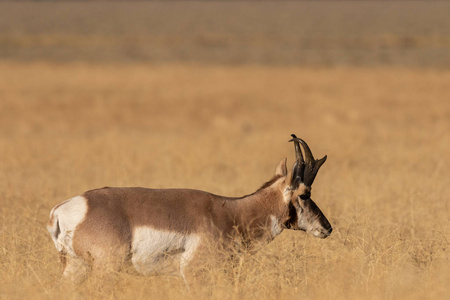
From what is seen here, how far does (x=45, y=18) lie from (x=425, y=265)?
210ft

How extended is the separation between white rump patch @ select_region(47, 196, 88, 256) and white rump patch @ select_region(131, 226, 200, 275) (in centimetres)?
44

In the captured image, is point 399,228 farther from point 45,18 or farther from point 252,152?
point 45,18

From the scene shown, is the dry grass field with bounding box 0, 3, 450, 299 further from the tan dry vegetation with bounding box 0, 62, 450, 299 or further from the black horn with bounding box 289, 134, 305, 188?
the black horn with bounding box 289, 134, 305, 188

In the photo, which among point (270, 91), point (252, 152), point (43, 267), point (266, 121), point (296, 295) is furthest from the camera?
point (270, 91)

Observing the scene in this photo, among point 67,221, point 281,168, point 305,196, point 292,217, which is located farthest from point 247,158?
point 67,221

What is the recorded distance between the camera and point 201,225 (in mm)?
6102

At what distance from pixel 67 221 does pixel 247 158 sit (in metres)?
8.73

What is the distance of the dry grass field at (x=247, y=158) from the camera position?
20.3ft

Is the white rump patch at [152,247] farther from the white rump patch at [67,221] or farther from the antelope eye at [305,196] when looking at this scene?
the antelope eye at [305,196]

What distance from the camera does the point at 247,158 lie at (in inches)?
567

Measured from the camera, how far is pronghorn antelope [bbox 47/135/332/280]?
5.79 meters

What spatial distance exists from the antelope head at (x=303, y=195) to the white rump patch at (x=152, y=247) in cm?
106

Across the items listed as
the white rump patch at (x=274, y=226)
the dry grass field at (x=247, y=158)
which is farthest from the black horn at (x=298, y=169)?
the dry grass field at (x=247, y=158)

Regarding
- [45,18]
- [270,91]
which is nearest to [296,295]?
[270,91]
